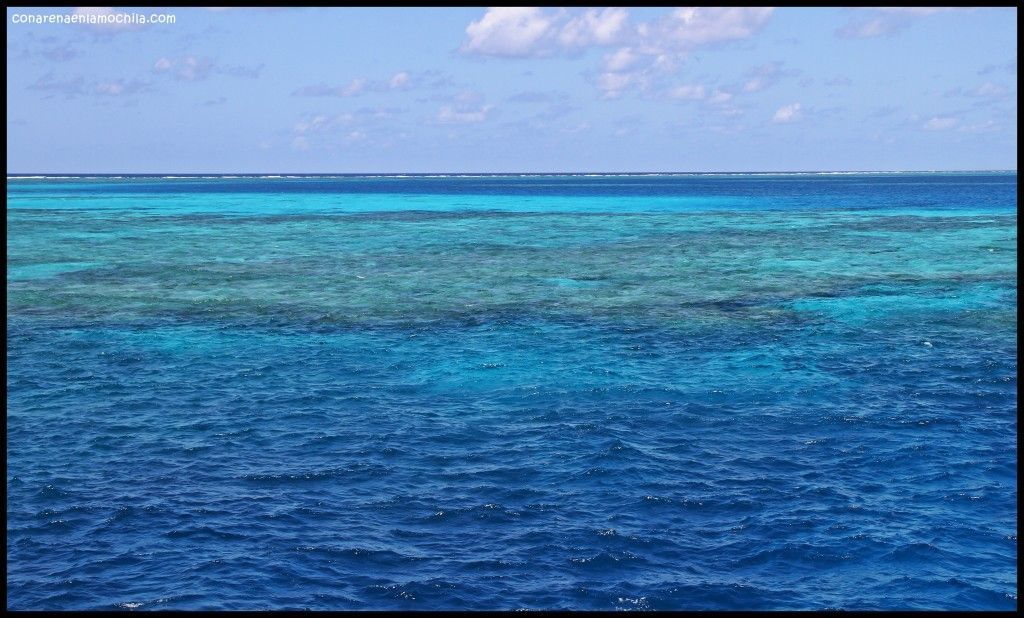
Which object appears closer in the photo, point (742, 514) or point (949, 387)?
point (742, 514)

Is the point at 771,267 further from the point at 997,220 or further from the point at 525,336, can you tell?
the point at 997,220

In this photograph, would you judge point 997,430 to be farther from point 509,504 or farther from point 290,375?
point 290,375

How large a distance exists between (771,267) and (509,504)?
5638 cm

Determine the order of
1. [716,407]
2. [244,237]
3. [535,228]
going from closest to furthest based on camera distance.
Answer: [716,407] < [244,237] < [535,228]

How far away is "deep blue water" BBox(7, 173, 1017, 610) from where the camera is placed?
2450 centimetres

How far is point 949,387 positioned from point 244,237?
89296mm

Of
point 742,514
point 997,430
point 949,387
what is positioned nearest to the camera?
point 742,514

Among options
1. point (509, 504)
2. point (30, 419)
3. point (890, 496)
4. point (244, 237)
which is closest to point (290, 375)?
point (30, 419)

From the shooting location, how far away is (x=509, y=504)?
28.8 metres

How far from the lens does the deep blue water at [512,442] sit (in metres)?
24.5

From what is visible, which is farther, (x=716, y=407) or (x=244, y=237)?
(x=244, y=237)

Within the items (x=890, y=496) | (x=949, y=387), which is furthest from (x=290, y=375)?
(x=949, y=387)

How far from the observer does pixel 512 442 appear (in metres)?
34.3

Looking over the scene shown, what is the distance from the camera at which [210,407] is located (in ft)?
127
